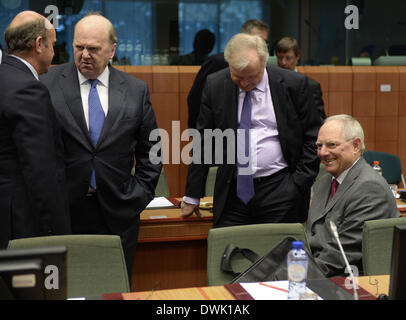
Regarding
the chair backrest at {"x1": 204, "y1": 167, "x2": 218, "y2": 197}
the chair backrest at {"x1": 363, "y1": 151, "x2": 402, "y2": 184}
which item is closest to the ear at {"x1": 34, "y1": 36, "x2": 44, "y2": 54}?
the chair backrest at {"x1": 204, "y1": 167, "x2": 218, "y2": 197}

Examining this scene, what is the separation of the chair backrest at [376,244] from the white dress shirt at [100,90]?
5.05 ft

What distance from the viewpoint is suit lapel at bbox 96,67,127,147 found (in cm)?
314

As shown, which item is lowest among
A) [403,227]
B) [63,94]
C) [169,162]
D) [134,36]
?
[169,162]

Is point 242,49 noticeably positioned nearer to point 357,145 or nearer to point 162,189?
point 357,145

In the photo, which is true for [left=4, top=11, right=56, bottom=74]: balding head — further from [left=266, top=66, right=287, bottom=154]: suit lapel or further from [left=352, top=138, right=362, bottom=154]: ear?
[left=352, top=138, right=362, bottom=154]: ear

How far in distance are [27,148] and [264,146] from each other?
137cm

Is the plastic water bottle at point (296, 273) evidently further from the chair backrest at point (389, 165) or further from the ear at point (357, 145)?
the chair backrest at point (389, 165)

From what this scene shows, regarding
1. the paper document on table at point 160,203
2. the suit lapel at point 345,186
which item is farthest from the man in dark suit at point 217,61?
the suit lapel at point 345,186

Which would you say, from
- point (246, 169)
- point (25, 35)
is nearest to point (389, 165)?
point (246, 169)

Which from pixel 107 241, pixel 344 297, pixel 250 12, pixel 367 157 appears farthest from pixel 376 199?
pixel 250 12

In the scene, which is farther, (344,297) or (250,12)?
(250,12)

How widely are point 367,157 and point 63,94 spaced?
333 cm

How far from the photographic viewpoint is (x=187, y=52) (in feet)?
29.2
